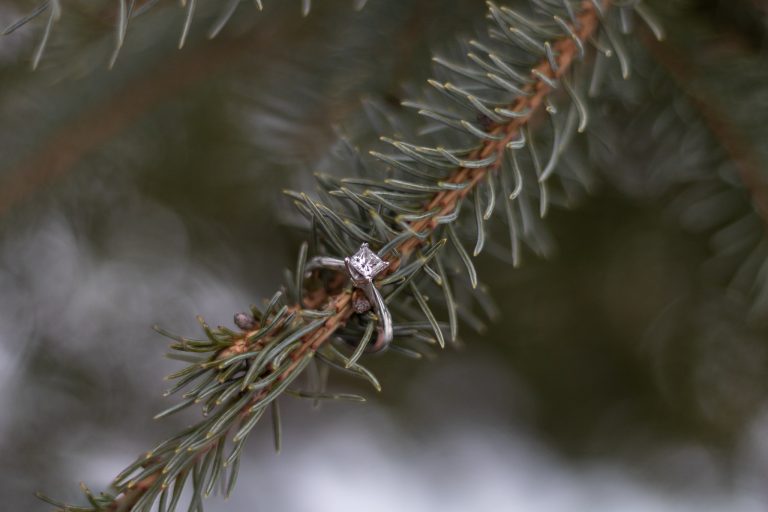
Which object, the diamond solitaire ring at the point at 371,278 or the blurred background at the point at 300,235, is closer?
the diamond solitaire ring at the point at 371,278

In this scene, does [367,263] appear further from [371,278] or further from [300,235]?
[300,235]

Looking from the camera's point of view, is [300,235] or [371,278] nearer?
[371,278]

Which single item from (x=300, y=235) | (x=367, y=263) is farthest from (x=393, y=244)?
(x=300, y=235)

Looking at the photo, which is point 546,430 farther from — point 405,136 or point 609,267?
point 405,136

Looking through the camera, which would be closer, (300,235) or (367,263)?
(367,263)

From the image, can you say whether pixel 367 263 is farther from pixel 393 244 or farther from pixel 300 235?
pixel 300 235
